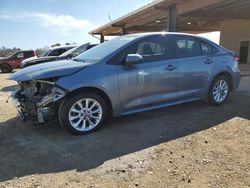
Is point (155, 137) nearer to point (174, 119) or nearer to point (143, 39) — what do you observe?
point (174, 119)

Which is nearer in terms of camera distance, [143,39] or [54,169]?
[54,169]

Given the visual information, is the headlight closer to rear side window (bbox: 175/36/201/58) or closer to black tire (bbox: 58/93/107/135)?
black tire (bbox: 58/93/107/135)

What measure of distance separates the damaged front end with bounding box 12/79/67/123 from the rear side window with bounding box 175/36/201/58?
2528mm

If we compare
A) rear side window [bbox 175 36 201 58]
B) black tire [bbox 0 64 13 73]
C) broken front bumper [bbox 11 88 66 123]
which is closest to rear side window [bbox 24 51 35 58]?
black tire [bbox 0 64 13 73]

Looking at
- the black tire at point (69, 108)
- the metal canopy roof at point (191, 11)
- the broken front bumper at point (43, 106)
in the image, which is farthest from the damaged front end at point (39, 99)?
the metal canopy roof at point (191, 11)

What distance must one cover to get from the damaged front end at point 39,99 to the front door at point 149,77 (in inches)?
44.7

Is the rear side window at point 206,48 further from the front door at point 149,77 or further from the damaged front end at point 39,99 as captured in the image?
the damaged front end at point 39,99

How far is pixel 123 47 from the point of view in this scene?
4.76 m

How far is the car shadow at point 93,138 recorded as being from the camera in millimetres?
3469

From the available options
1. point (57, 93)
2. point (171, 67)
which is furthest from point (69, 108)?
point (171, 67)

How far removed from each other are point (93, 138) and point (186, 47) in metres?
2.76

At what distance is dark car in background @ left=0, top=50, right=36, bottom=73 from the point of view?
20953 mm

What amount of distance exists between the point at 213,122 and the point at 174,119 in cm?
73

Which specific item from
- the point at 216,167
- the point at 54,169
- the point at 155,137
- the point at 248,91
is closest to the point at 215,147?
the point at 216,167
